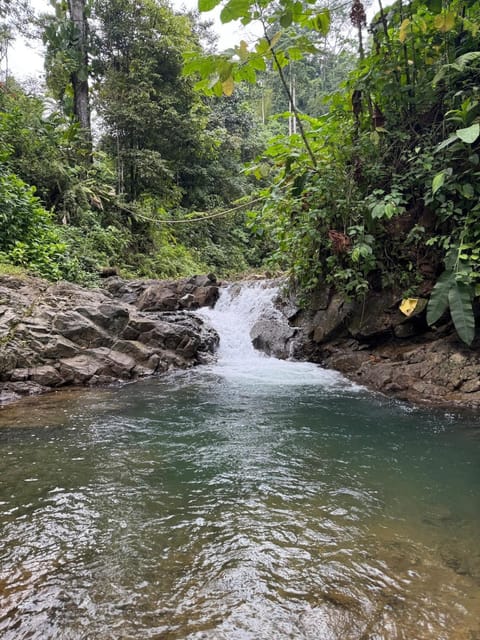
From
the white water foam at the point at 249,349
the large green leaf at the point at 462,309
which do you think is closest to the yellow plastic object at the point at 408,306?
the large green leaf at the point at 462,309

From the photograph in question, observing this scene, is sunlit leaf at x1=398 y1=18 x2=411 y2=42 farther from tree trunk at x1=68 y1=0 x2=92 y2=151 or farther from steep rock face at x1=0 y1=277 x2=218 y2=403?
tree trunk at x1=68 y1=0 x2=92 y2=151

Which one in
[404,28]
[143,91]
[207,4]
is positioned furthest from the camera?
[143,91]

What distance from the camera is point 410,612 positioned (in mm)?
1727

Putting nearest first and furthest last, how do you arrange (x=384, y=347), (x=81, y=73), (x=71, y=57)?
(x=384, y=347)
(x=71, y=57)
(x=81, y=73)

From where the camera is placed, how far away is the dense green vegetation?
5062 millimetres

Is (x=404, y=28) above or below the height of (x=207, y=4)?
above

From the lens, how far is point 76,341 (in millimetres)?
6715

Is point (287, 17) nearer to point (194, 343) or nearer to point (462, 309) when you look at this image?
point (462, 309)

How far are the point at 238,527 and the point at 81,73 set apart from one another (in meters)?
15.5

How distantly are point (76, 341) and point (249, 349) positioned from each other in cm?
376

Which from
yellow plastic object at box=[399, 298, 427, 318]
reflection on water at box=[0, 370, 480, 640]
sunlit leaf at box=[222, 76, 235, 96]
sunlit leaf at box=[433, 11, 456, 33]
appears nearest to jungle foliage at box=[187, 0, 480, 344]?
sunlit leaf at box=[433, 11, 456, 33]

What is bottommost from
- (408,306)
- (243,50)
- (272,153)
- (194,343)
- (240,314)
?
(194,343)

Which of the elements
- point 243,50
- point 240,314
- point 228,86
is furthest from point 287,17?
point 240,314

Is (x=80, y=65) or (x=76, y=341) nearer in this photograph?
(x=76, y=341)
